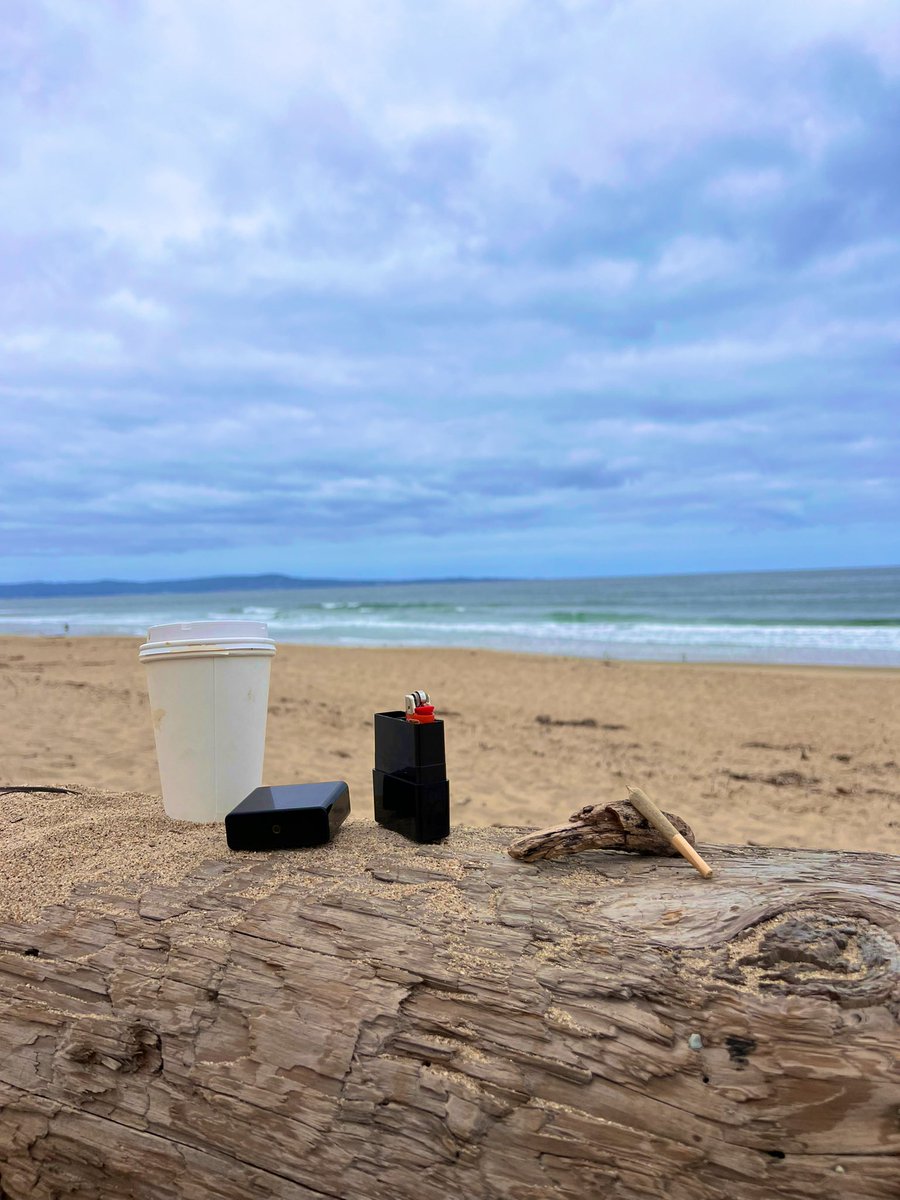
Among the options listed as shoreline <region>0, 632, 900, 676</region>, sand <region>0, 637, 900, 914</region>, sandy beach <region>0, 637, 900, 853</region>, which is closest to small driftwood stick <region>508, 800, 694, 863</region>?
sand <region>0, 637, 900, 914</region>

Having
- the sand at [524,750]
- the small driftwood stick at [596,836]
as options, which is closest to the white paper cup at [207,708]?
the sand at [524,750]

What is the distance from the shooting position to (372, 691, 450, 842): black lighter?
2314mm

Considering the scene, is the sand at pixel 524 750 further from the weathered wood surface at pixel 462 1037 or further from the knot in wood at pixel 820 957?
the knot in wood at pixel 820 957

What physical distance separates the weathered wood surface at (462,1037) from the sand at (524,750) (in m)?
0.42

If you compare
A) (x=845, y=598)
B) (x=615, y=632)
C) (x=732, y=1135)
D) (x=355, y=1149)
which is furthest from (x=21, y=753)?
(x=845, y=598)

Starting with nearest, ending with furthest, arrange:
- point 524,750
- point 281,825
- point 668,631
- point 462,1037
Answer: point 462,1037
point 281,825
point 524,750
point 668,631

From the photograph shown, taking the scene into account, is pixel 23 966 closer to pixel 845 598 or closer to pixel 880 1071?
pixel 880 1071

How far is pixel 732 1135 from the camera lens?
1.54 metres

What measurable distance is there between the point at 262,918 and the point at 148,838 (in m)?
0.76

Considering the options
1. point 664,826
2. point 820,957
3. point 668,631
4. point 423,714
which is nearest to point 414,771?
point 423,714

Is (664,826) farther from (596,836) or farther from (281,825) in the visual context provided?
(281,825)

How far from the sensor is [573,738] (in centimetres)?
951

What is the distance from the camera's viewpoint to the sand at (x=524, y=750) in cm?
284

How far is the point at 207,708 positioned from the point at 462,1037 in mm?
1350
